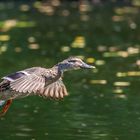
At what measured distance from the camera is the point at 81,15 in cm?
2970

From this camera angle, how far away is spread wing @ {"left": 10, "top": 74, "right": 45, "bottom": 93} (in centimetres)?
966

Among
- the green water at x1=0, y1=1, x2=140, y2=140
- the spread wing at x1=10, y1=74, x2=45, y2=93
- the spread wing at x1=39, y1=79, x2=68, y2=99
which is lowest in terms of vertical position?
the green water at x1=0, y1=1, x2=140, y2=140

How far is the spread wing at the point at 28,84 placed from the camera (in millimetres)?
9660

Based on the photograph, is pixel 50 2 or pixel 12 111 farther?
pixel 50 2

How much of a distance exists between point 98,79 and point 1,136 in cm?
500

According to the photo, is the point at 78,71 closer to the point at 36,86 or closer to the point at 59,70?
the point at 59,70

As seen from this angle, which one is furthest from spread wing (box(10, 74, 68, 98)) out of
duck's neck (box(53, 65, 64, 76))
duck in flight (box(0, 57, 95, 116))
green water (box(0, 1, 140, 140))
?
green water (box(0, 1, 140, 140))

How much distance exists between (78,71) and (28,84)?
771 cm

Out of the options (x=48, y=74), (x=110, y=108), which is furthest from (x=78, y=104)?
(x=48, y=74)

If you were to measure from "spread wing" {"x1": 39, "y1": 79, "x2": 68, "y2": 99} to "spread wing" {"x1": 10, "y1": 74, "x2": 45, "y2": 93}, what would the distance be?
0.21 m

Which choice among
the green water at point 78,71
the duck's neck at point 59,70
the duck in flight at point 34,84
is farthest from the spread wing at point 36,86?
the green water at point 78,71

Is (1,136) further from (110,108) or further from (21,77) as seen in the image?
(110,108)

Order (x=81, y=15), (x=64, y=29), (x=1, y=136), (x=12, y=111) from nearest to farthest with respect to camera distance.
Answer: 1. (x=1, y=136)
2. (x=12, y=111)
3. (x=64, y=29)
4. (x=81, y=15)

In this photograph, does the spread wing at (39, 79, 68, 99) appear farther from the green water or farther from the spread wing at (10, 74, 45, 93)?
the green water
